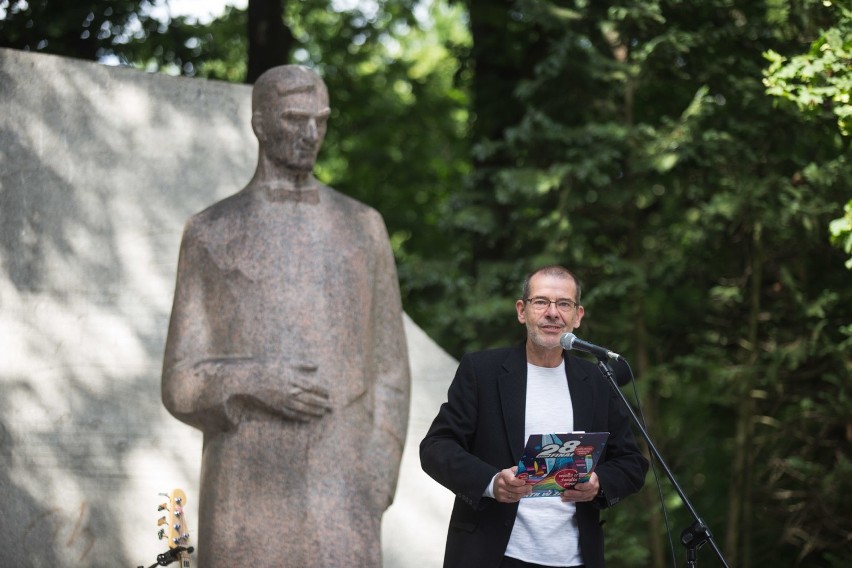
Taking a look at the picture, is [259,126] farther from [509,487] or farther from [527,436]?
[509,487]

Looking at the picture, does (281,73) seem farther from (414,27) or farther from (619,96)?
(414,27)

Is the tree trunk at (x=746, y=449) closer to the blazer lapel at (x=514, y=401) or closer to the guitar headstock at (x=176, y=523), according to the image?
the guitar headstock at (x=176, y=523)

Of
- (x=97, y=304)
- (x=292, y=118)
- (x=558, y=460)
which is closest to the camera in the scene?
(x=558, y=460)

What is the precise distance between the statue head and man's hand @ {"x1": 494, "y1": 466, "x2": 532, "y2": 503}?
1606 mm

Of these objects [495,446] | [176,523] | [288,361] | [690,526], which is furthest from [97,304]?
[690,526]

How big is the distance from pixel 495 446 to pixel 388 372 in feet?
2.82

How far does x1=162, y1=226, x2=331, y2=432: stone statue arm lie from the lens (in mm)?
4820

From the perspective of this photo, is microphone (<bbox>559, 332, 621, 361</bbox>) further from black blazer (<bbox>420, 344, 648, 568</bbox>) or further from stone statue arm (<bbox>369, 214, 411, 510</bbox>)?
stone statue arm (<bbox>369, 214, 411, 510</bbox>)

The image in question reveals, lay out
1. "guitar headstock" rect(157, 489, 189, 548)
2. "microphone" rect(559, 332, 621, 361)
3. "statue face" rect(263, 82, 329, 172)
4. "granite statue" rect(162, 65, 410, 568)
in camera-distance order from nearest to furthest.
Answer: "microphone" rect(559, 332, 621, 361), "granite statue" rect(162, 65, 410, 568), "statue face" rect(263, 82, 329, 172), "guitar headstock" rect(157, 489, 189, 548)

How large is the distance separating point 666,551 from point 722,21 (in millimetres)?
4856

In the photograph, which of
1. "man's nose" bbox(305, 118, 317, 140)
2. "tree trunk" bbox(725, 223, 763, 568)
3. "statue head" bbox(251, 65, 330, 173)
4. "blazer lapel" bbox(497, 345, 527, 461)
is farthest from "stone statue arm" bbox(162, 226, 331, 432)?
"tree trunk" bbox(725, 223, 763, 568)

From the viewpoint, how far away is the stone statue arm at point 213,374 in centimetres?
482

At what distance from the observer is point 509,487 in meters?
4.11

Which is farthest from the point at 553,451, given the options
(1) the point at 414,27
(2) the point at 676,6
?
(1) the point at 414,27
